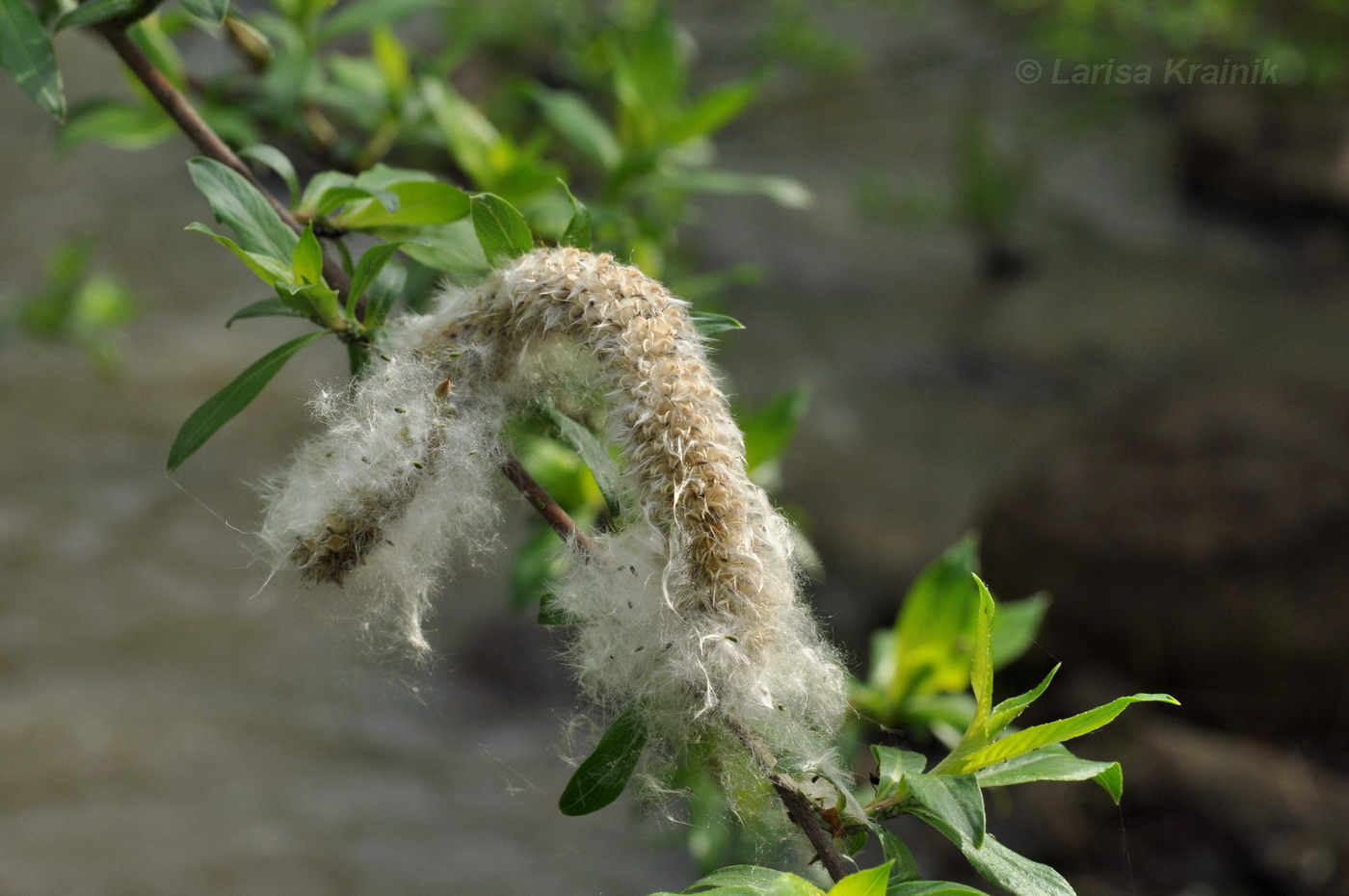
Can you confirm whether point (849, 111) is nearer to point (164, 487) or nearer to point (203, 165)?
point (164, 487)

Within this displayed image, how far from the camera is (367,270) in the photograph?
701 mm

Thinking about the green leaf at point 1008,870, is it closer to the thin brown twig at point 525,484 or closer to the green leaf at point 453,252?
the thin brown twig at point 525,484

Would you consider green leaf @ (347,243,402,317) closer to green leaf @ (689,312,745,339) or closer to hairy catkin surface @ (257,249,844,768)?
hairy catkin surface @ (257,249,844,768)

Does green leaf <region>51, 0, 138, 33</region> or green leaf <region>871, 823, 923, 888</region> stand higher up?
green leaf <region>51, 0, 138, 33</region>

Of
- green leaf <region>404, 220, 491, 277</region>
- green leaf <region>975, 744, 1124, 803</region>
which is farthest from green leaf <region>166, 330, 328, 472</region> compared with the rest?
green leaf <region>975, 744, 1124, 803</region>

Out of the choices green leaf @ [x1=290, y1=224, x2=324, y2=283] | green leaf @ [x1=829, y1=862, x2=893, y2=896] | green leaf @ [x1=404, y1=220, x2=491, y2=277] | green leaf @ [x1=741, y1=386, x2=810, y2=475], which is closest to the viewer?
green leaf @ [x1=829, y1=862, x2=893, y2=896]

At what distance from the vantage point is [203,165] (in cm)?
68

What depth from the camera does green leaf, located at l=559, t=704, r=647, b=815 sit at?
64cm

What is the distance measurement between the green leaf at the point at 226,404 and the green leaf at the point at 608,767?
0.36 metres

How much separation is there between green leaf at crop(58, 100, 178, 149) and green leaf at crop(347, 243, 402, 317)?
77cm

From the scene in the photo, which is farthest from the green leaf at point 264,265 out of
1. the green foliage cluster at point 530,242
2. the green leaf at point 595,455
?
the green leaf at point 595,455

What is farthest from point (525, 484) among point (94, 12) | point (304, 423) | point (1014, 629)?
point (304, 423)

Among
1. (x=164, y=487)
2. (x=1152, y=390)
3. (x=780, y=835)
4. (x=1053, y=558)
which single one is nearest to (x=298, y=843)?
(x=164, y=487)

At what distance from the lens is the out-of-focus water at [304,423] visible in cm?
313
